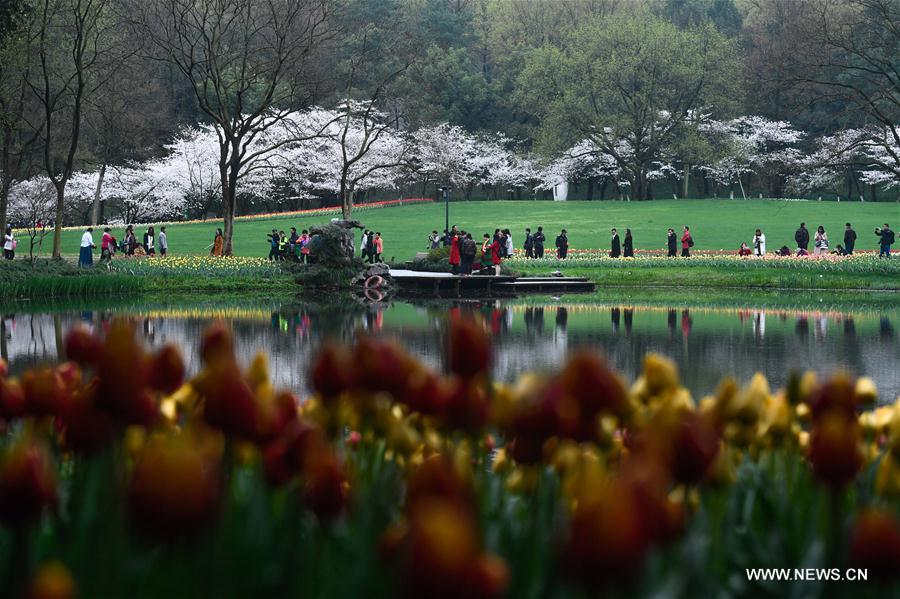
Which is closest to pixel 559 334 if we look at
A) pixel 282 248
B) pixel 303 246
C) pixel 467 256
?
pixel 467 256

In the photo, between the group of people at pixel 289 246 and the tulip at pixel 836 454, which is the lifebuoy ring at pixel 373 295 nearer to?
the group of people at pixel 289 246

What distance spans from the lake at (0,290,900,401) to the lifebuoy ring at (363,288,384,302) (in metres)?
1.43

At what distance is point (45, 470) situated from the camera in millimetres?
1865

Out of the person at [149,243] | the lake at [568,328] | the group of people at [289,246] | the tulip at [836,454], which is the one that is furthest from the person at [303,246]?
the tulip at [836,454]

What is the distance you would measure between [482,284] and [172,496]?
31392 millimetres

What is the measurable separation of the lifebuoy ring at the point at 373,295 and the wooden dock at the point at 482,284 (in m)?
0.92

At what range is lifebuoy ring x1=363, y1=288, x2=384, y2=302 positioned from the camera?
98.0 ft

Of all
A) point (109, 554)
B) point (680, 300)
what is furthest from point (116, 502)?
point (680, 300)

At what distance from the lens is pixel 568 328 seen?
20.5 metres

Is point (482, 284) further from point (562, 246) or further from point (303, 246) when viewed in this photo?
point (562, 246)

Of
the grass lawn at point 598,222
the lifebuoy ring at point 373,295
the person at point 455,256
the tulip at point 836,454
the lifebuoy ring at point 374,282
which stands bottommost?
the lifebuoy ring at point 373,295

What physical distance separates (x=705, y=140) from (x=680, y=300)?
34131 mm

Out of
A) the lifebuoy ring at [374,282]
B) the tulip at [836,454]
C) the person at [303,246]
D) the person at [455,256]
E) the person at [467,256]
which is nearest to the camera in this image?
the tulip at [836,454]

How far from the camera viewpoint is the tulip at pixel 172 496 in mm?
1546
